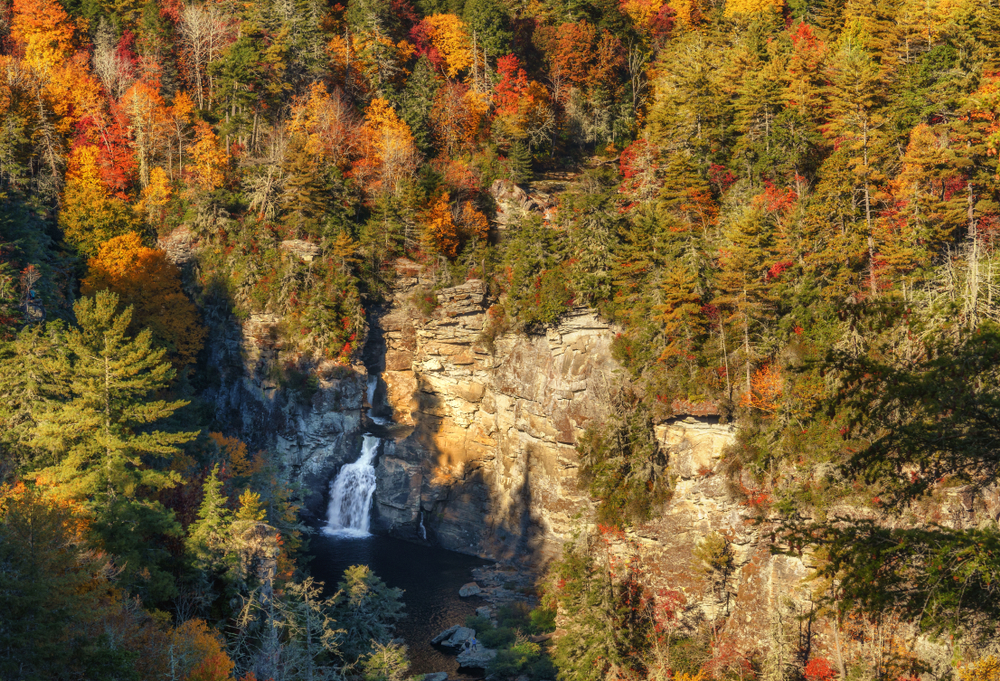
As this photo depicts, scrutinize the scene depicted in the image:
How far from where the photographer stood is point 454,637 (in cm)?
4012

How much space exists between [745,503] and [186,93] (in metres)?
56.5

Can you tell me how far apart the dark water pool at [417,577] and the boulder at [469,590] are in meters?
0.30

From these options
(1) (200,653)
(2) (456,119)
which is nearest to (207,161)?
(2) (456,119)

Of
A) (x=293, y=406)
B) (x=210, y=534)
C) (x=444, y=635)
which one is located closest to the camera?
(x=210, y=534)

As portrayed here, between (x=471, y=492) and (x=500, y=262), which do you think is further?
(x=500, y=262)

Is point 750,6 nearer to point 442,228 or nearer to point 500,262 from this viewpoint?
point 500,262

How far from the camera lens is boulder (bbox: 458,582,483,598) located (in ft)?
149

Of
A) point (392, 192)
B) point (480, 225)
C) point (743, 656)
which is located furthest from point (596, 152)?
point (743, 656)

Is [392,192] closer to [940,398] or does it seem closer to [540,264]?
[540,264]

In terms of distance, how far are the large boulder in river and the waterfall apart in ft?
53.2

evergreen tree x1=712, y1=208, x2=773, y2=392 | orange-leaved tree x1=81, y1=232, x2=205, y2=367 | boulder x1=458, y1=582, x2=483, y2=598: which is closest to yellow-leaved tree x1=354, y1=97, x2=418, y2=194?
orange-leaved tree x1=81, y1=232, x2=205, y2=367

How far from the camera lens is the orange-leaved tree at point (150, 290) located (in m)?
51.7

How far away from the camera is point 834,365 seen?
12047 mm

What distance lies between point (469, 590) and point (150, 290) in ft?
104
